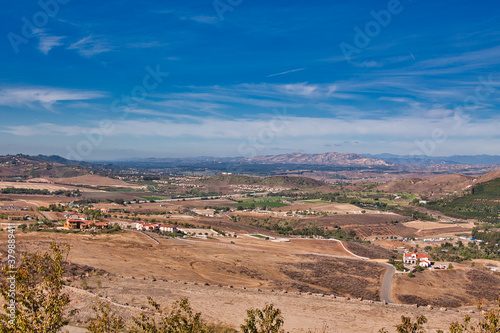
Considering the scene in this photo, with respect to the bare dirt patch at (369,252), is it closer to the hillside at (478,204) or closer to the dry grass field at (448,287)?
the dry grass field at (448,287)

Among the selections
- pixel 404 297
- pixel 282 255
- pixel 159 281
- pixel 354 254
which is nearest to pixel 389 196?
pixel 354 254

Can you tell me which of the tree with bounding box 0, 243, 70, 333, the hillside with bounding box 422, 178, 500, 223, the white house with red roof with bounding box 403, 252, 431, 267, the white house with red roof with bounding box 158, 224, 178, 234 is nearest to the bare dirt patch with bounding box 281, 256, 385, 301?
the white house with red roof with bounding box 403, 252, 431, 267

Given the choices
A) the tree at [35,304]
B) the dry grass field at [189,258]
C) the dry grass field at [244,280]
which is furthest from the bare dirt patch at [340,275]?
the tree at [35,304]

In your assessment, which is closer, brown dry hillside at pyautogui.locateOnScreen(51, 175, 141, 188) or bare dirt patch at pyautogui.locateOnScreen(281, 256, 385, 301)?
bare dirt patch at pyautogui.locateOnScreen(281, 256, 385, 301)

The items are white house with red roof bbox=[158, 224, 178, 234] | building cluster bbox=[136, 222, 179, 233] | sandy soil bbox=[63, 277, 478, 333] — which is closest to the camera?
sandy soil bbox=[63, 277, 478, 333]

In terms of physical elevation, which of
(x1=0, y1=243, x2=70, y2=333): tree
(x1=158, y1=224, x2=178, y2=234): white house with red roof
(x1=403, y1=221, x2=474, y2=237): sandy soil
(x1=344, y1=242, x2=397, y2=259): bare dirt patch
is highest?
(x1=0, y1=243, x2=70, y2=333): tree

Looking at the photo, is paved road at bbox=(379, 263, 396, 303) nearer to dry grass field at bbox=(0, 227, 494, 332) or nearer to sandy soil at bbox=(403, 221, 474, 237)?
dry grass field at bbox=(0, 227, 494, 332)

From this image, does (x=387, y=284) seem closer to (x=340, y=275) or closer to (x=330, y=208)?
(x=340, y=275)

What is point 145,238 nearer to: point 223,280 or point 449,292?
point 223,280

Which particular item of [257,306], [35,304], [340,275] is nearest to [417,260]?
[340,275]
